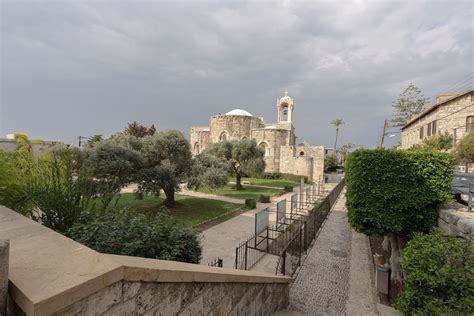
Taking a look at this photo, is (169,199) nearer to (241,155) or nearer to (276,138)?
(241,155)

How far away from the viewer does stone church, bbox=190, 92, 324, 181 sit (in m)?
38.1

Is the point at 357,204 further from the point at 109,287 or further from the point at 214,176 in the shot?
the point at 214,176

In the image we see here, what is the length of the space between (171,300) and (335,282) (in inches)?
239

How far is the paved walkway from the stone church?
28551mm

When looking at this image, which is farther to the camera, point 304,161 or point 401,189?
point 304,161

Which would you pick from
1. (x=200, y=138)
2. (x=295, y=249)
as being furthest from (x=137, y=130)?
(x=295, y=249)

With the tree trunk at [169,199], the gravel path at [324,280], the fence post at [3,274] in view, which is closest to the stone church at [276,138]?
the tree trunk at [169,199]

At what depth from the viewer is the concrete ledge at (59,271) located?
4.30ft

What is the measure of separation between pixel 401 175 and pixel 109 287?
721cm

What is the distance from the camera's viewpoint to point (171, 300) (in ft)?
7.00

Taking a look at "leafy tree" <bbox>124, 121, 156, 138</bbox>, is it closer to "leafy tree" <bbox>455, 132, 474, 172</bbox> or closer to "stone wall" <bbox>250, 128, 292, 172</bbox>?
"stone wall" <bbox>250, 128, 292, 172</bbox>

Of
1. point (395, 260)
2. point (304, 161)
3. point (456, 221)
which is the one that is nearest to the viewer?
point (456, 221)

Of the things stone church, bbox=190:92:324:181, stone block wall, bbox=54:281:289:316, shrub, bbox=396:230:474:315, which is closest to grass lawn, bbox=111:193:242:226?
stone block wall, bbox=54:281:289:316

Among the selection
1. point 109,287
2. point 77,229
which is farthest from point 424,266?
point 77,229
